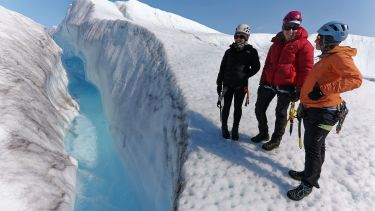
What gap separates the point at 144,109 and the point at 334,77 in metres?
5.03

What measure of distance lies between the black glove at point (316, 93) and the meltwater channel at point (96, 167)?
4803mm

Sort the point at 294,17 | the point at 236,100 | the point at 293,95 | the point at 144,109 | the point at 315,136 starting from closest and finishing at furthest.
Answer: the point at 315,136 < the point at 294,17 < the point at 293,95 < the point at 236,100 < the point at 144,109

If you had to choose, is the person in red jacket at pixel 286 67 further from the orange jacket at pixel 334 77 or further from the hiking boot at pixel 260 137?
the orange jacket at pixel 334 77

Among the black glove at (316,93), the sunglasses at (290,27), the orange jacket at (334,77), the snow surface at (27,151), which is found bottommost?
the snow surface at (27,151)

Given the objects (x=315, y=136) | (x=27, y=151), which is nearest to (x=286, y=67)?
(x=315, y=136)

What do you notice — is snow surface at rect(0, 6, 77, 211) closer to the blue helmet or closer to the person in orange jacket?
the person in orange jacket

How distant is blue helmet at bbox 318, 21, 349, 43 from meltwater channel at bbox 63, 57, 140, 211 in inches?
208

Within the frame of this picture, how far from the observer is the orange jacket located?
272cm

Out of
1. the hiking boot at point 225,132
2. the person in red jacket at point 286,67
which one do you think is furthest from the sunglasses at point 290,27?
the hiking boot at point 225,132

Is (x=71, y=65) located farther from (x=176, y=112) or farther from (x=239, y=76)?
(x=239, y=76)

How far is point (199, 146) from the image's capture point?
4352 mm

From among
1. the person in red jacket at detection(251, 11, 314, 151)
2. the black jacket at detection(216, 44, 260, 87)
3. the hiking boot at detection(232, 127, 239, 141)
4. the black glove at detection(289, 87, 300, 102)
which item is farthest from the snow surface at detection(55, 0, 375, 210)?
the black jacket at detection(216, 44, 260, 87)

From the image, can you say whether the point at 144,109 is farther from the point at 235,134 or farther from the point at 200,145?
the point at 235,134

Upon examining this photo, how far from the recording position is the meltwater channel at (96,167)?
6818 mm
